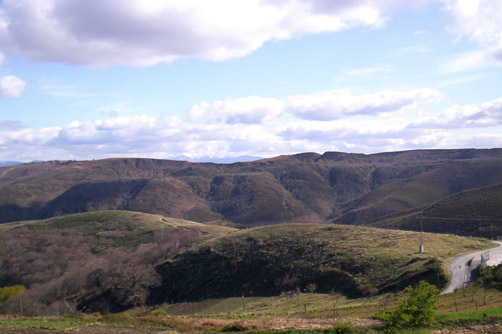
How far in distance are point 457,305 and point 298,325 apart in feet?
34.1

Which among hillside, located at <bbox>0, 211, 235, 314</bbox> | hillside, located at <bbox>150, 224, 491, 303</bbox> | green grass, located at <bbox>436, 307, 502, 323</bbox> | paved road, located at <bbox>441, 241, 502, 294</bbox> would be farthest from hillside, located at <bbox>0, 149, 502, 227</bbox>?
green grass, located at <bbox>436, 307, 502, 323</bbox>

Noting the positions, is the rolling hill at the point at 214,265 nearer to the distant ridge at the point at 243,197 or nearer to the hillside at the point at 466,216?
the hillside at the point at 466,216

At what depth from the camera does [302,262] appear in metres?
A: 48.6

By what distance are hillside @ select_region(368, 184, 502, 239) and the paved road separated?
95.2 ft

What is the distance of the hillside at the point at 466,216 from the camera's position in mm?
70312

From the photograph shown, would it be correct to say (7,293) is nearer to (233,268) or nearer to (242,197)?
(233,268)

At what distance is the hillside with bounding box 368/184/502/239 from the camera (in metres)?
70.3

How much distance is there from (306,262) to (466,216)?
45922 mm

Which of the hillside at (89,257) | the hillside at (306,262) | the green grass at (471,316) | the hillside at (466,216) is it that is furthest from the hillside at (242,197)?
the green grass at (471,316)

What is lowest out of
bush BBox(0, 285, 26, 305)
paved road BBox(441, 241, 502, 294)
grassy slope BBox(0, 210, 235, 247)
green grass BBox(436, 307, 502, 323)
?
bush BBox(0, 285, 26, 305)

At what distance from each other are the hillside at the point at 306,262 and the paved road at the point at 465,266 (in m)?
1.13

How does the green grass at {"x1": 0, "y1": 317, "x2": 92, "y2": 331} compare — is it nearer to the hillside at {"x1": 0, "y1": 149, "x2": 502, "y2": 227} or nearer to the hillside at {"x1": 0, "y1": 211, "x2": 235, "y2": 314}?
the hillside at {"x1": 0, "y1": 211, "x2": 235, "y2": 314}

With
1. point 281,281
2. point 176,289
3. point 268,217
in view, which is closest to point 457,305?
point 281,281

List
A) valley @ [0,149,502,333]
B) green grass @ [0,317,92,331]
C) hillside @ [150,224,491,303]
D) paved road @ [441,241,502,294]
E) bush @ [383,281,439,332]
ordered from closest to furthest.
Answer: bush @ [383,281,439,332] → green grass @ [0,317,92,331] → valley @ [0,149,502,333] → paved road @ [441,241,502,294] → hillside @ [150,224,491,303]
